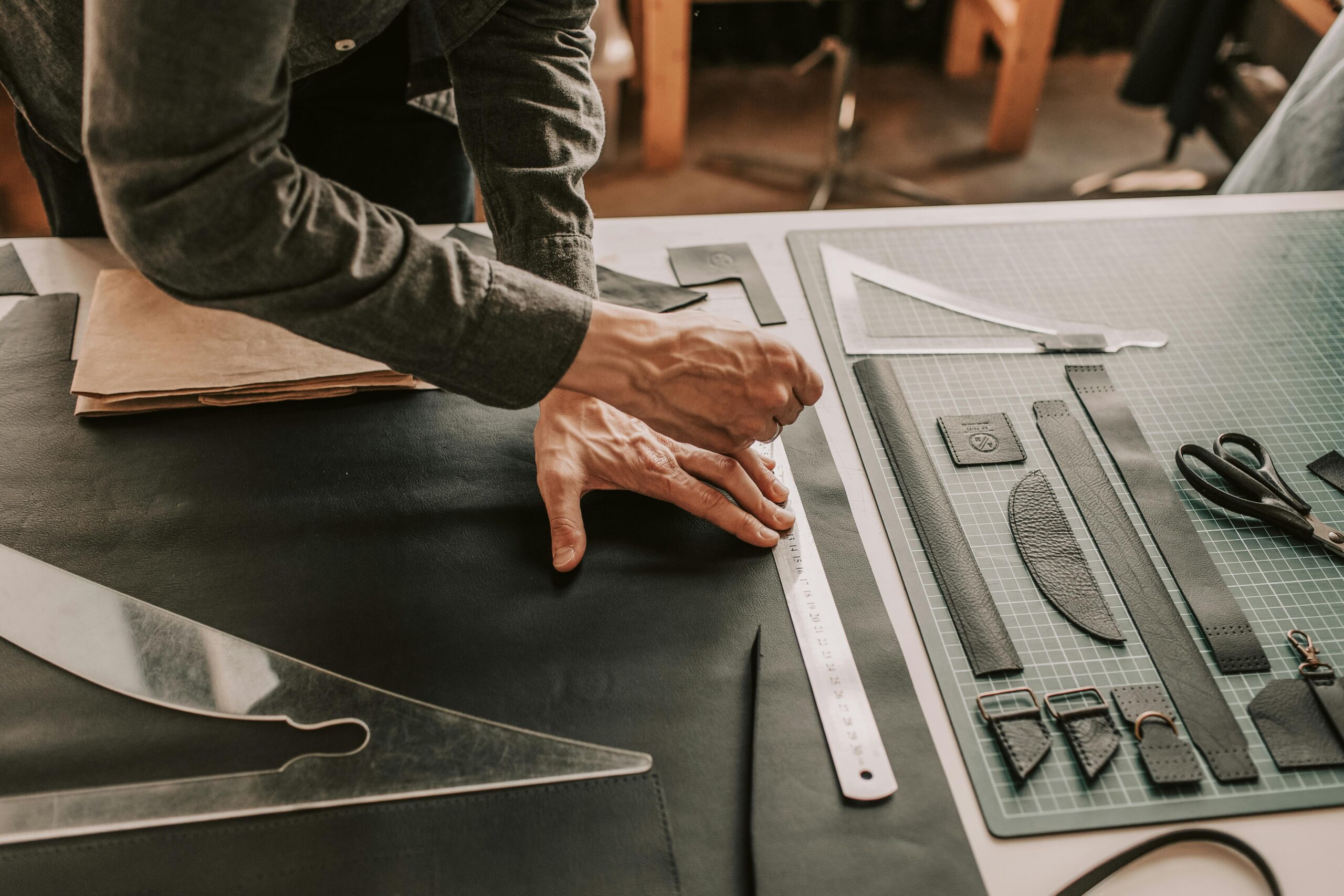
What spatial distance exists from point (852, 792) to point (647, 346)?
381 millimetres

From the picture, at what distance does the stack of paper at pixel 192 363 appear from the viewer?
91cm

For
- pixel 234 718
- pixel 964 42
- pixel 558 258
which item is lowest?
pixel 964 42

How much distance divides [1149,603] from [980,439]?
220 millimetres

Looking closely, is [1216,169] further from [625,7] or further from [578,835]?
[578,835]

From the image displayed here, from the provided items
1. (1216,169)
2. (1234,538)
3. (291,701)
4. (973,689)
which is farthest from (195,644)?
(1216,169)

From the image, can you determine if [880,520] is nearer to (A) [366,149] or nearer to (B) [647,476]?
(B) [647,476]

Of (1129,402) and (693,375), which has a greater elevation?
(693,375)

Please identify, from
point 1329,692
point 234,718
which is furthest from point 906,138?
point 234,718

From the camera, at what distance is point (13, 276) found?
3.44 ft

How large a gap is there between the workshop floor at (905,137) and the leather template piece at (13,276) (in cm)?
171

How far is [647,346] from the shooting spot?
30.8 inches

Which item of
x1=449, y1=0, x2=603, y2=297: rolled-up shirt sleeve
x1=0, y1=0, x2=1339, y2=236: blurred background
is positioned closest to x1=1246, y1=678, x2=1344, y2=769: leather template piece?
x1=449, y1=0, x2=603, y2=297: rolled-up shirt sleeve

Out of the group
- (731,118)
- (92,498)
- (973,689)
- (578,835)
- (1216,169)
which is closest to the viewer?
(578,835)

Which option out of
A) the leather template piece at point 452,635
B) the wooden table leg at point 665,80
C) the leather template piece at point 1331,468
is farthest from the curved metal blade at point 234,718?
the wooden table leg at point 665,80
